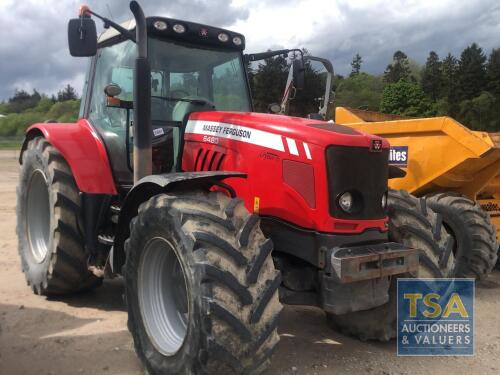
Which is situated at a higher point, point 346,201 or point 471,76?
point 471,76

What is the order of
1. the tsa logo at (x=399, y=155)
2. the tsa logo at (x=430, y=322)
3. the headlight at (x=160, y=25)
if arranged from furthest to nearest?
the tsa logo at (x=399, y=155) → the headlight at (x=160, y=25) → the tsa logo at (x=430, y=322)

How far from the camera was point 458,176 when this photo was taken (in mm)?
6016

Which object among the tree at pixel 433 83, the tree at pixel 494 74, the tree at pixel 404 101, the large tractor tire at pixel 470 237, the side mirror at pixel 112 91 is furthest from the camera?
the tree at pixel 433 83

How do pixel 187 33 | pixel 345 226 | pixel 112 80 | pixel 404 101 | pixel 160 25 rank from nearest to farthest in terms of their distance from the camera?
pixel 345 226 → pixel 160 25 → pixel 187 33 → pixel 112 80 → pixel 404 101

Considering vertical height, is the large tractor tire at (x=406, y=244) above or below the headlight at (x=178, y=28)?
below

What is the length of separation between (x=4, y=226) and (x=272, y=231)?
24.5 ft

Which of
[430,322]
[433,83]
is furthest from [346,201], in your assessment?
[433,83]

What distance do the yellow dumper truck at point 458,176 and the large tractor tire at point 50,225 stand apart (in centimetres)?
382

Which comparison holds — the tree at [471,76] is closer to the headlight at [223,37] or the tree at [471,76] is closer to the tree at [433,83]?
the tree at [433,83]

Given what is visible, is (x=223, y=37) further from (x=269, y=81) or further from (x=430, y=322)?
(x=430, y=322)

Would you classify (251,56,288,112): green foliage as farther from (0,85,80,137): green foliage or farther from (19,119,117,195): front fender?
(0,85,80,137): green foliage

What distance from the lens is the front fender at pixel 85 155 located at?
4.48 m

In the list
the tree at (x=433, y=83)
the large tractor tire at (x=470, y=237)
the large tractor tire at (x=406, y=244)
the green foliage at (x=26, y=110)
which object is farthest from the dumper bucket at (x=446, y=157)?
the tree at (x=433, y=83)

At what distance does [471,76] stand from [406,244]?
6169 cm
